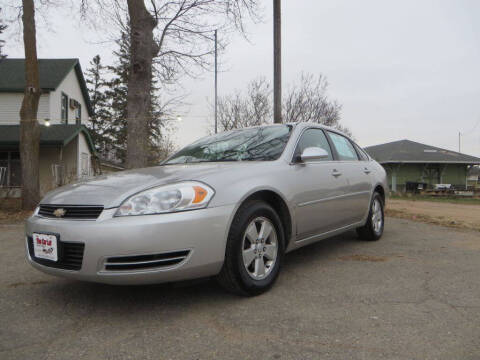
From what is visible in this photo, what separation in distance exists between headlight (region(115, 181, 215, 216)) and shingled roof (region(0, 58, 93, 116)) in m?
17.2

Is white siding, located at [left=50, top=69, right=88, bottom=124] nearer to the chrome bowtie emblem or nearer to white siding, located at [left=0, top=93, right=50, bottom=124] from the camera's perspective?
white siding, located at [left=0, top=93, right=50, bottom=124]

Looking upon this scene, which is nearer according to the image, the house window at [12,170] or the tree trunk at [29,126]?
the tree trunk at [29,126]

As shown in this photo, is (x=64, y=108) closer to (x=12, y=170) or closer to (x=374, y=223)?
(x=12, y=170)

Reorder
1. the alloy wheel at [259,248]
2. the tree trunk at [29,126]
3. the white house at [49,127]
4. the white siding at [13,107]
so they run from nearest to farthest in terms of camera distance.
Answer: the alloy wheel at [259,248] < the tree trunk at [29,126] < the white house at [49,127] < the white siding at [13,107]

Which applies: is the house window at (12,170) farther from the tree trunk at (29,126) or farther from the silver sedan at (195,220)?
the silver sedan at (195,220)

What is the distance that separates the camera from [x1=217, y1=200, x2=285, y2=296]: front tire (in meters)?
2.65

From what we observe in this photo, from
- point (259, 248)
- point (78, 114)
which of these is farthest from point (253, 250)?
point (78, 114)

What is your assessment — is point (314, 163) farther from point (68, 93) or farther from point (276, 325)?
point (68, 93)

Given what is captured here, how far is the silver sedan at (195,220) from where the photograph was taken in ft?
7.77

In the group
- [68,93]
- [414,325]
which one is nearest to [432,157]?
[68,93]

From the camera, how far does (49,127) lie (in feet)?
55.5

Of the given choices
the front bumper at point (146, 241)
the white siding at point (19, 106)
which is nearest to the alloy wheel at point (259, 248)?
the front bumper at point (146, 241)

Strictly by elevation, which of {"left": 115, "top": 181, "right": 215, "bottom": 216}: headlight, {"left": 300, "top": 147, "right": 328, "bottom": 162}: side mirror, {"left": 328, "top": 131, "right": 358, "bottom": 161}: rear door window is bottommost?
{"left": 115, "top": 181, "right": 215, "bottom": 216}: headlight

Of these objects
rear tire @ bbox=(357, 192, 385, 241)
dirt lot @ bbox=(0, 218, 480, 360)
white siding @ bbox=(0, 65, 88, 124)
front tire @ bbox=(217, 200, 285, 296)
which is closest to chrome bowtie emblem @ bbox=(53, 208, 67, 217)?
dirt lot @ bbox=(0, 218, 480, 360)
